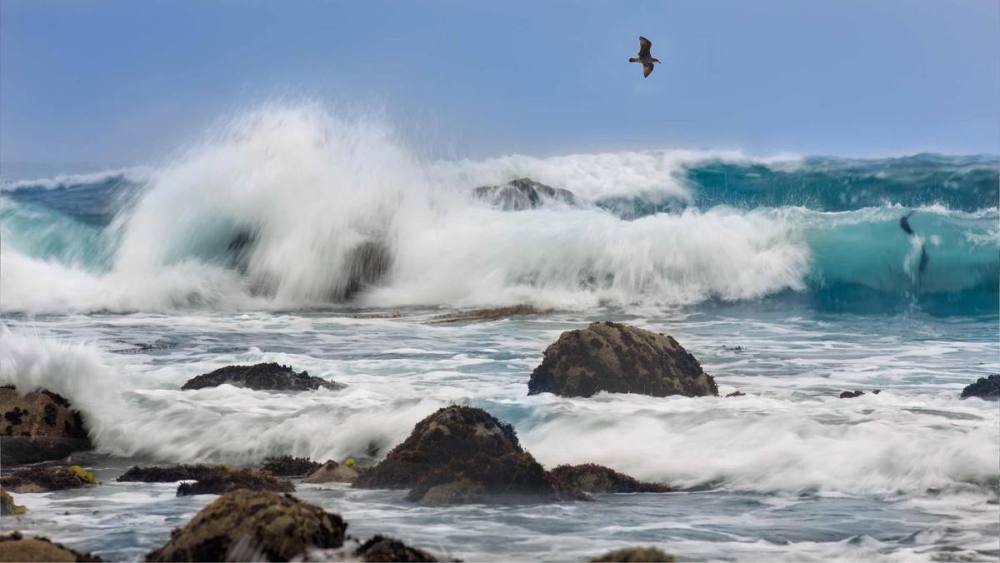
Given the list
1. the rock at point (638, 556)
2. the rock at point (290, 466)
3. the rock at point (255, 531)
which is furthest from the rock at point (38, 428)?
the rock at point (638, 556)

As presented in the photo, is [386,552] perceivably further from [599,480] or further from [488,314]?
[488,314]

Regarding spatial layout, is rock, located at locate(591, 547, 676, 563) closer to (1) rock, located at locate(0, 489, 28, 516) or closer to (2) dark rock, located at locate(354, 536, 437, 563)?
(2) dark rock, located at locate(354, 536, 437, 563)

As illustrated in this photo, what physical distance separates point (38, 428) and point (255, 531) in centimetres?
451

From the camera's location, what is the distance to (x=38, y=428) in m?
8.51

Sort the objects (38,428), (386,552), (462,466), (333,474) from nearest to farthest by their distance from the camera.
Result: 1. (386,552)
2. (462,466)
3. (333,474)
4. (38,428)

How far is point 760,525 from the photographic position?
5.98 m

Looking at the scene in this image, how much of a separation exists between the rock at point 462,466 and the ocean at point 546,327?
19cm

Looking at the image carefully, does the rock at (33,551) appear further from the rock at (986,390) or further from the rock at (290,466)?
the rock at (986,390)

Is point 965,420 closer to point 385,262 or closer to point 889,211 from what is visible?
point 385,262

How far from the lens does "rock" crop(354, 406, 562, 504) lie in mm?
6371

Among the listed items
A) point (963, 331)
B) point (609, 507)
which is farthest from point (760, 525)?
point (963, 331)

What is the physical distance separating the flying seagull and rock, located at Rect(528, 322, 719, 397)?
101 inches

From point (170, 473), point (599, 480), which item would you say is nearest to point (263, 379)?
point (170, 473)

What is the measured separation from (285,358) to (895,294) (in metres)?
10.7
